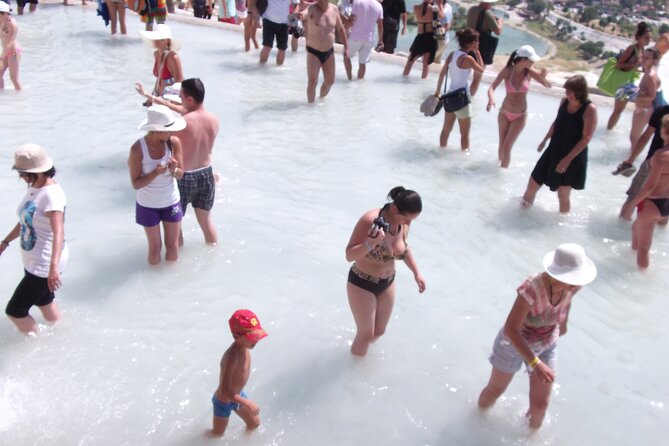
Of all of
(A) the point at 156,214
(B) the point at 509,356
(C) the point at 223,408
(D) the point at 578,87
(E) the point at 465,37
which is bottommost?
(C) the point at 223,408

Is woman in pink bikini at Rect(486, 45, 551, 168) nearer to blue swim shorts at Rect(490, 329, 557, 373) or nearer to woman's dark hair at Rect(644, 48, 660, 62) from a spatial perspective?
woman's dark hair at Rect(644, 48, 660, 62)

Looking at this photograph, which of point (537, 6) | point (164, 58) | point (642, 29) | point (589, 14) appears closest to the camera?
point (164, 58)

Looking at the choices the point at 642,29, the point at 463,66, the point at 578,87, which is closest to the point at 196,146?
the point at 578,87

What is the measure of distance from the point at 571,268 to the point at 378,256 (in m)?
1.21

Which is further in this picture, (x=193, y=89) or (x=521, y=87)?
(x=521, y=87)

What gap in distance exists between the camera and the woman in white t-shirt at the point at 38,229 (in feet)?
13.1

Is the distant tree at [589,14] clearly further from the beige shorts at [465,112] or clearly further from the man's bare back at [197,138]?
the man's bare back at [197,138]

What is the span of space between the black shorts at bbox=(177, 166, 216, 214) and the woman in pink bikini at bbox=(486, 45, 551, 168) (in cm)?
395

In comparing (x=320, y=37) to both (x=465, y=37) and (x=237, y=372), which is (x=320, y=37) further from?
(x=237, y=372)

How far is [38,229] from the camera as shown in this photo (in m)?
4.09

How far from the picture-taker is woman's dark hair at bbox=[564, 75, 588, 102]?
6035 mm

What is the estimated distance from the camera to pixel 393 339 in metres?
Result: 4.91

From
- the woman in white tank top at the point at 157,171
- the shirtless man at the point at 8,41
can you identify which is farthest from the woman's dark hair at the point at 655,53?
the shirtless man at the point at 8,41

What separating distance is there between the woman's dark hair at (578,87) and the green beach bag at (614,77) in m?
4.08
